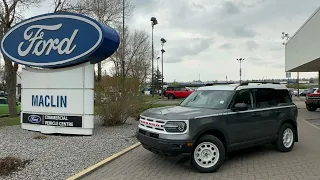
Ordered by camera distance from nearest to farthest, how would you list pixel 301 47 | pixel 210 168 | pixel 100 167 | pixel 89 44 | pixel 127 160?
1. pixel 210 168
2. pixel 100 167
3. pixel 127 160
4. pixel 89 44
5. pixel 301 47

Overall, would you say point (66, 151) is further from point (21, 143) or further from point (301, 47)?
point (301, 47)

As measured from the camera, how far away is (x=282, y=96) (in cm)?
835

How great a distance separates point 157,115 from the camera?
650 cm

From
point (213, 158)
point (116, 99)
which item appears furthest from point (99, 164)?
point (116, 99)

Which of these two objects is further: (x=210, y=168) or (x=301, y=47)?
(x=301, y=47)

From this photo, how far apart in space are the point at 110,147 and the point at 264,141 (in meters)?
3.96

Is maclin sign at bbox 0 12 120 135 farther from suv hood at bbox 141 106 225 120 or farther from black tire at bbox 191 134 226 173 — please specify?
black tire at bbox 191 134 226 173

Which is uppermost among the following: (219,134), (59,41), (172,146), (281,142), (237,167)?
(59,41)

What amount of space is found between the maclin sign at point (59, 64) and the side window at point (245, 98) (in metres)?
4.64

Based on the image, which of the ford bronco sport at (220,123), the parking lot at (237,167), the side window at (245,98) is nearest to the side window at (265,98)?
the ford bronco sport at (220,123)

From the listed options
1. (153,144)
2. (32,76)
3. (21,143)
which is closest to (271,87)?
(153,144)

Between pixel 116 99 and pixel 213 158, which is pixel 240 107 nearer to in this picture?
pixel 213 158

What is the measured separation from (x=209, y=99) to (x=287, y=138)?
2.55m

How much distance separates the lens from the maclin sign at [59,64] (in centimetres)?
1003
